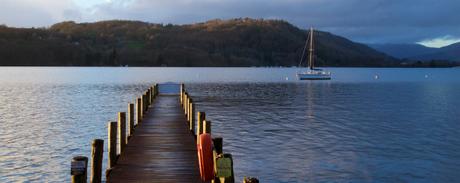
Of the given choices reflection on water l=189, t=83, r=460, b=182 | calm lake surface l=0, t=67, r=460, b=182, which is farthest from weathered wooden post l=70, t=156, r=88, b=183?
reflection on water l=189, t=83, r=460, b=182

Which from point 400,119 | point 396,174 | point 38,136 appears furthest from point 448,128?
point 38,136

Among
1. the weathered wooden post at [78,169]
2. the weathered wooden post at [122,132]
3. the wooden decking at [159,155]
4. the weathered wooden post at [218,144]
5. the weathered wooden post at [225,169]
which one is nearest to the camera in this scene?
the weathered wooden post at [78,169]

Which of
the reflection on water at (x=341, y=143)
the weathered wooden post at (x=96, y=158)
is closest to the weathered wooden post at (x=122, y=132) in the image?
the weathered wooden post at (x=96, y=158)

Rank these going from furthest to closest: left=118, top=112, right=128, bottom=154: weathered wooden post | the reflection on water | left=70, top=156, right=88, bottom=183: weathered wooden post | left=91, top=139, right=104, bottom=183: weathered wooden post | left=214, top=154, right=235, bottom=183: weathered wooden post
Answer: the reflection on water
left=118, top=112, right=128, bottom=154: weathered wooden post
left=91, top=139, right=104, bottom=183: weathered wooden post
left=214, top=154, right=235, bottom=183: weathered wooden post
left=70, top=156, right=88, bottom=183: weathered wooden post

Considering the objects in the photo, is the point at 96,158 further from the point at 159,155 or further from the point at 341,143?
the point at 341,143

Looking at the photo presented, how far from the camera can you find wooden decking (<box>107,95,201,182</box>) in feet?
52.3

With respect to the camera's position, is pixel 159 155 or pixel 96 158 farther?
pixel 159 155

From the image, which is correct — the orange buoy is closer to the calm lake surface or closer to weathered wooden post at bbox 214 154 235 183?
weathered wooden post at bbox 214 154 235 183

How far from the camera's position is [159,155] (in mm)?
19047

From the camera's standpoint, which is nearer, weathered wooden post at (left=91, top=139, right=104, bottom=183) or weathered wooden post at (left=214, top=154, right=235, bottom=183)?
weathered wooden post at (left=214, top=154, right=235, bottom=183)

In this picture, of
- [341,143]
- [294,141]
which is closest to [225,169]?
[294,141]

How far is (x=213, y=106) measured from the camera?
2178 inches

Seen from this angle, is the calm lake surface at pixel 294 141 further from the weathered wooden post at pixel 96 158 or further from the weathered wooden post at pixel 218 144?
the weathered wooden post at pixel 218 144

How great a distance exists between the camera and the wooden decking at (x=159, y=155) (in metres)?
15.9
